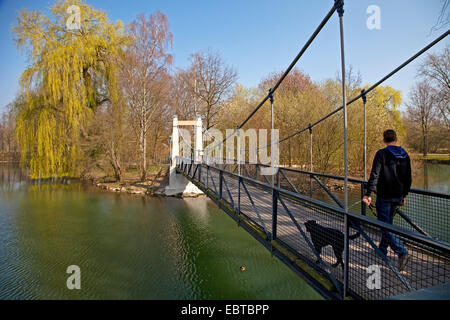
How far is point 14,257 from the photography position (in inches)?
179

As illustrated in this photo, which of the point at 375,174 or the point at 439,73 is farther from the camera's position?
Answer: the point at 439,73

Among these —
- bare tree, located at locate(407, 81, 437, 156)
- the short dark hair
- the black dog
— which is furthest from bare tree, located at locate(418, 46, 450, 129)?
the black dog

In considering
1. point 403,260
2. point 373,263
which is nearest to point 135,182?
point 373,263

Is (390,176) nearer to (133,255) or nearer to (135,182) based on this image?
(133,255)

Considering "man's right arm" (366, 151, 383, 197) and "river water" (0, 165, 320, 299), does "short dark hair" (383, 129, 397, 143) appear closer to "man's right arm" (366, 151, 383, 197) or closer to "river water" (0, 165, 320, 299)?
"man's right arm" (366, 151, 383, 197)

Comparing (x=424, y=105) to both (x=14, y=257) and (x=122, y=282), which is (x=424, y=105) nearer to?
(x=122, y=282)

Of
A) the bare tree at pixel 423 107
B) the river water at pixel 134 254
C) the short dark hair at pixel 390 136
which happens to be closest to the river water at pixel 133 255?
the river water at pixel 134 254

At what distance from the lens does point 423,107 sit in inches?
354

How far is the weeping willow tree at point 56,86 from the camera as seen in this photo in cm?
927

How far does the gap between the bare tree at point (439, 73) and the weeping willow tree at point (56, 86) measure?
34.4 ft

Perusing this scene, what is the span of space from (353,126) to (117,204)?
7219 mm

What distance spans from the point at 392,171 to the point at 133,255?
4.18m

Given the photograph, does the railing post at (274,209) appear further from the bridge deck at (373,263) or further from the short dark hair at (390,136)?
the short dark hair at (390,136)

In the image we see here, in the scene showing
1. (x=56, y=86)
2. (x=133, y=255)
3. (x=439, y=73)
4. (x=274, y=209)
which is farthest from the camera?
(x=56, y=86)
